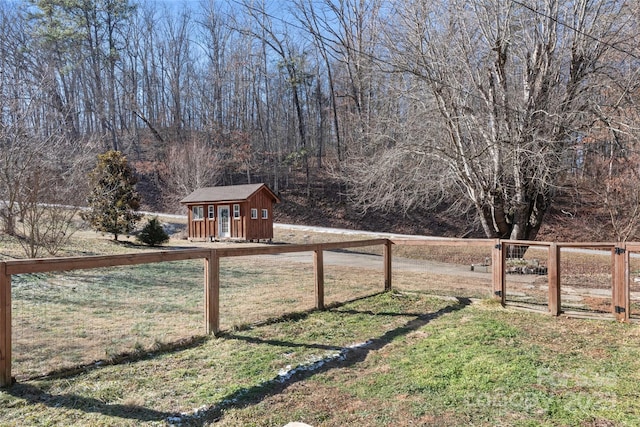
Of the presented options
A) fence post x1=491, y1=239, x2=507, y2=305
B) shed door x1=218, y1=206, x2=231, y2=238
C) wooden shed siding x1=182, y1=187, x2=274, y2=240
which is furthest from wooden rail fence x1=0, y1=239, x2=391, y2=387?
shed door x1=218, y1=206, x2=231, y2=238

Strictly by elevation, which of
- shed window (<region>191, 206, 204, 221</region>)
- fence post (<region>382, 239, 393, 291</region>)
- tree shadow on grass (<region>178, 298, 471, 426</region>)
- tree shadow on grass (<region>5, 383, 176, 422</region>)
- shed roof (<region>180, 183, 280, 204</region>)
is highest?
shed roof (<region>180, 183, 280, 204</region>)

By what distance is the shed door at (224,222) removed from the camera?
2100 centimetres

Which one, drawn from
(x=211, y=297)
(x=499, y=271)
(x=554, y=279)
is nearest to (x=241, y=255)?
(x=211, y=297)

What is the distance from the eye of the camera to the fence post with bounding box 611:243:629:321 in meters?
5.55

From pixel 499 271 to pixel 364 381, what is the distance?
3890 mm

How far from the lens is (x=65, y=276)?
8.66 metres

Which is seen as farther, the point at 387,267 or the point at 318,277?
the point at 387,267

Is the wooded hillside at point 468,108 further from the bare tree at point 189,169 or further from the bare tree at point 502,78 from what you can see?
the bare tree at point 189,169

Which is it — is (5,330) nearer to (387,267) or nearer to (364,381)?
(364,381)

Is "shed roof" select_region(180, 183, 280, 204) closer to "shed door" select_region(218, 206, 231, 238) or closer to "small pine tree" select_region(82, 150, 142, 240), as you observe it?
"shed door" select_region(218, 206, 231, 238)

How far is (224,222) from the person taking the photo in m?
21.1

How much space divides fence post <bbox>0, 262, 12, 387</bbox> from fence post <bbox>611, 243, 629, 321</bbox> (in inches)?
263

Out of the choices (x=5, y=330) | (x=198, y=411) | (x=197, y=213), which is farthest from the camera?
(x=197, y=213)

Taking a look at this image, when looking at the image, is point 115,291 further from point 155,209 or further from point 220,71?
point 220,71
